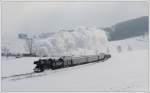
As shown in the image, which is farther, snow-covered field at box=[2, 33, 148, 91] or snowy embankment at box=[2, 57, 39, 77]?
snowy embankment at box=[2, 57, 39, 77]

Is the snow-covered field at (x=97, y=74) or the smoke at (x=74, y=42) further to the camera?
the smoke at (x=74, y=42)

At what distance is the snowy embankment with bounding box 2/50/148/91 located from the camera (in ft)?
26.4

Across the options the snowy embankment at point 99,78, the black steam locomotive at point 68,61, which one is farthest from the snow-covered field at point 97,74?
the black steam locomotive at point 68,61

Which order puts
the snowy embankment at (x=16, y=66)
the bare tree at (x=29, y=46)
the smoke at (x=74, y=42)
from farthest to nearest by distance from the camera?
1. the smoke at (x=74, y=42)
2. the bare tree at (x=29, y=46)
3. the snowy embankment at (x=16, y=66)

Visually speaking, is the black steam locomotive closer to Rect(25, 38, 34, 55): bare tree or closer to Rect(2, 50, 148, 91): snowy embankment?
Rect(2, 50, 148, 91): snowy embankment

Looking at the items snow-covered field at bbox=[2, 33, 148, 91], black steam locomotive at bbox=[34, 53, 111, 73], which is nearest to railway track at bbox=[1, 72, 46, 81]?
snow-covered field at bbox=[2, 33, 148, 91]

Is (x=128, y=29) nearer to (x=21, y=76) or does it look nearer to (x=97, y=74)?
(x=97, y=74)

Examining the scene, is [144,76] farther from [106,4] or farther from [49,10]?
[49,10]

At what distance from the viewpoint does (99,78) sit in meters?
8.35

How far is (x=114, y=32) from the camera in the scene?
8766mm

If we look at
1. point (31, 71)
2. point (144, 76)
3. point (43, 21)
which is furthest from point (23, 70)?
point (144, 76)

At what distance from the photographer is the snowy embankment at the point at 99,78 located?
26.4 ft

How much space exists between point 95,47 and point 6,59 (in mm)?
2746

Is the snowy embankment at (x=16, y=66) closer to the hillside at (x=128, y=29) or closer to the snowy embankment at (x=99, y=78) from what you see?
the snowy embankment at (x=99, y=78)
